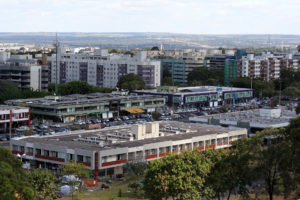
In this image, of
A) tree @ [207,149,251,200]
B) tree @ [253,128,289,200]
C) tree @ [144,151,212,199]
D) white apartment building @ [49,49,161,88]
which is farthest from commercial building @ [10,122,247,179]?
white apartment building @ [49,49,161,88]

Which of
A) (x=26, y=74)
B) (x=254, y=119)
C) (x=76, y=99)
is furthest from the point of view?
(x=26, y=74)

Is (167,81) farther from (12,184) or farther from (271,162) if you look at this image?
(12,184)

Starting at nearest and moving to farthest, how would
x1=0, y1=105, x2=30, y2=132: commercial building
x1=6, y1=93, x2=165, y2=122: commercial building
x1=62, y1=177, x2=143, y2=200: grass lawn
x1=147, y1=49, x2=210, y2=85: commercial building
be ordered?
x1=62, y1=177, x2=143, y2=200: grass lawn
x1=0, y1=105, x2=30, y2=132: commercial building
x1=6, y1=93, x2=165, y2=122: commercial building
x1=147, y1=49, x2=210, y2=85: commercial building

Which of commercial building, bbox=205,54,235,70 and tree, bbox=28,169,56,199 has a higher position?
commercial building, bbox=205,54,235,70

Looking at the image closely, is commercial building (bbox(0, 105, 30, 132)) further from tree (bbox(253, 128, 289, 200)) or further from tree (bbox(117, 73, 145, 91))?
tree (bbox(253, 128, 289, 200))

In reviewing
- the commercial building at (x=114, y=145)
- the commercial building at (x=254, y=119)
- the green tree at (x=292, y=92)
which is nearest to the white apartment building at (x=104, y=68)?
the green tree at (x=292, y=92)

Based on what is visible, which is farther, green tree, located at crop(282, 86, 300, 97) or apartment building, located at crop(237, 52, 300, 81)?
apartment building, located at crop(237, 52, 300, 81)

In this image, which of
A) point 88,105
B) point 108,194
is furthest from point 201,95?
point 108,194
